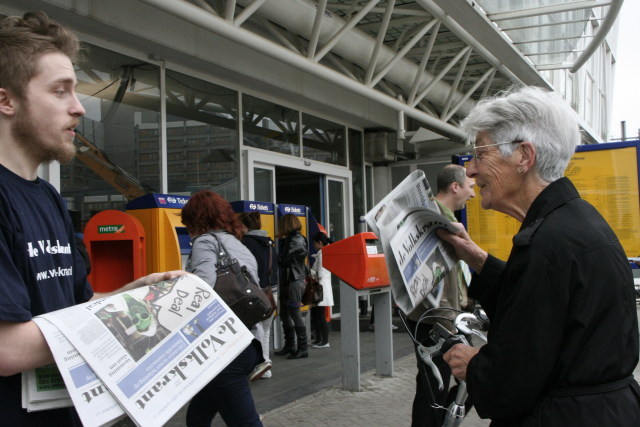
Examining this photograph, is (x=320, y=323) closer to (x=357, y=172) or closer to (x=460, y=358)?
(x=357, y=172)

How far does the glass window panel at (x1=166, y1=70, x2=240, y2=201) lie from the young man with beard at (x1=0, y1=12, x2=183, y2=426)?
18.7 feet

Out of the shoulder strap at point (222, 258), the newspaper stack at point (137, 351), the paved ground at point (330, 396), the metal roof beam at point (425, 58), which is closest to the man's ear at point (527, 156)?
the newspaper stack at point (137, 351)

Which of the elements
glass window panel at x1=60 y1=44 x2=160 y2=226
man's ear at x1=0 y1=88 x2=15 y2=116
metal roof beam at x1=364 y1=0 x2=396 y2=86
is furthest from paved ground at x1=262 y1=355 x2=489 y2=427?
metal roof beam at x1=364 y1=0 x2=396 y2=86

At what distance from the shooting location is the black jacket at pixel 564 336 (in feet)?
4.86

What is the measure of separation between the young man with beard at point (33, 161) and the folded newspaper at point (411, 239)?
3.35 feet

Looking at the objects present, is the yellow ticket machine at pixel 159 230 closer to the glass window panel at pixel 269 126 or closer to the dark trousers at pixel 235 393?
the dark trousers at pixel 235 393

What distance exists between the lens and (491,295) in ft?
6.53

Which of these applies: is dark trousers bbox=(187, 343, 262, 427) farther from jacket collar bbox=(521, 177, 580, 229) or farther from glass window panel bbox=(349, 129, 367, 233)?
glass window panel bbox=(349, 129, 367, 233)

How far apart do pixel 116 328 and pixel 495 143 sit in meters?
1.24

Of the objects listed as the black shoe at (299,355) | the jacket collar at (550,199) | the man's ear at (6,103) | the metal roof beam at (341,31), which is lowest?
the black shoe at (299,355)

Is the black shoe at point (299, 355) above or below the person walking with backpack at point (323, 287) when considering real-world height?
below

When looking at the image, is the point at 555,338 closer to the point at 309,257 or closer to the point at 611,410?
the point at 611,410

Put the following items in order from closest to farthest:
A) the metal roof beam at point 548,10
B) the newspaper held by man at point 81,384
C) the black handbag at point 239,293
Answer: the newspaper held by man at point 81,384
the black handbag at point 239,293
the metal roof beam at point 548,10

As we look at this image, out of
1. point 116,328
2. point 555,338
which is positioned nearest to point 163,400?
point 116,328
